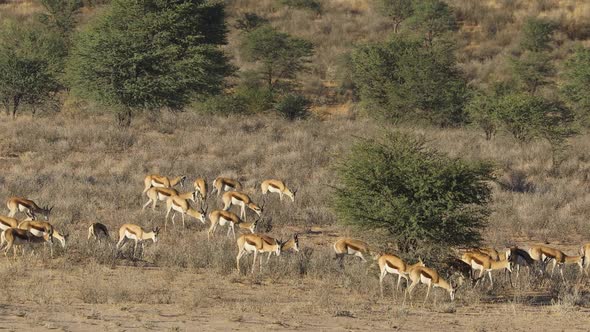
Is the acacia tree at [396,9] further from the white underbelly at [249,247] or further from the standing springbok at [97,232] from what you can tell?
Result: the white underbelly at [249,247]

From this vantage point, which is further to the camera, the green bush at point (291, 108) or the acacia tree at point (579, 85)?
the green bush at point (291, 108)

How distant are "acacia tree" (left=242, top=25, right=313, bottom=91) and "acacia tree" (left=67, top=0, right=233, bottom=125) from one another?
10627 mm

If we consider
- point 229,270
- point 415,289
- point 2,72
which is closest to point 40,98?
point 2,72

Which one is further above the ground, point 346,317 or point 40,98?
point 346,317

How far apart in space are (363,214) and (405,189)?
2.38ft

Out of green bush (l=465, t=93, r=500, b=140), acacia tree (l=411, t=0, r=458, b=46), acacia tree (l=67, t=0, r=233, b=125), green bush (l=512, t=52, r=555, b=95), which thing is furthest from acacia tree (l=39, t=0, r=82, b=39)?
green bush (l=465, t=93, r=500, b=140)

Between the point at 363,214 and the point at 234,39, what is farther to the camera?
the point at 234,39

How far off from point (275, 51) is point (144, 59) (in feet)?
46.4

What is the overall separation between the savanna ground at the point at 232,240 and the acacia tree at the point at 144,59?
988 mm

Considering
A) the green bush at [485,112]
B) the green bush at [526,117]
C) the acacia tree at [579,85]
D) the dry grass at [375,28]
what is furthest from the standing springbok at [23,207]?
the dry grass at [375,28]

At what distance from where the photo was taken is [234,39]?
4841cm

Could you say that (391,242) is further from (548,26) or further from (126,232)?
(548,26)

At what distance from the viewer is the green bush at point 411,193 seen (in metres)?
12.1

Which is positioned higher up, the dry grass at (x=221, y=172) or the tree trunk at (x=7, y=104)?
the dry grass at (x=221, y=172)
